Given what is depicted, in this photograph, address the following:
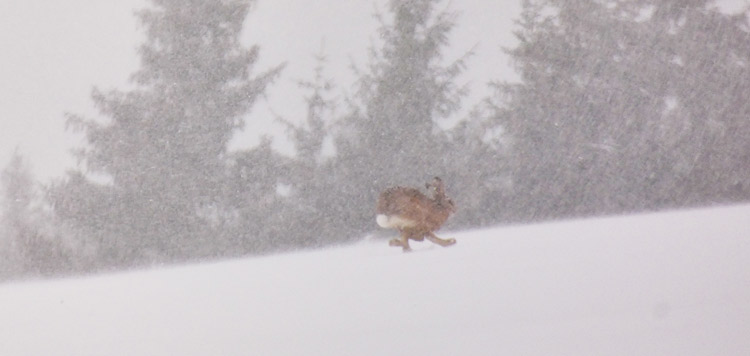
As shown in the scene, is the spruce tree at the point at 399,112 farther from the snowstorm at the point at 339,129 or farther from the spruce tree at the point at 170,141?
the spruce tree at the point at 170,141

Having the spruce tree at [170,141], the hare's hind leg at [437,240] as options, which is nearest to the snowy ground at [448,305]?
the hare's hind leg at [437,240]

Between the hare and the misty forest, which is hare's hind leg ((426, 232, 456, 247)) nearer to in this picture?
the hare

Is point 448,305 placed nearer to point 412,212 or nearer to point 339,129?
point 412,212

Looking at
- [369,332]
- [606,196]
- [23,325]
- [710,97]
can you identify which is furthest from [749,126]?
[23,325]

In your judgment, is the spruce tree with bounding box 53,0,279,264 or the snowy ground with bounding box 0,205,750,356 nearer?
the snowy ground with bounding box 0,205,750,356

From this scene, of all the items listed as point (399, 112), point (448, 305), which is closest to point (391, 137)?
point (399, 112)

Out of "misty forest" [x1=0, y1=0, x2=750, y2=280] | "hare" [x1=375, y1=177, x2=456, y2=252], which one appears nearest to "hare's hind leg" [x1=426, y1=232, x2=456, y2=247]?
"hare" [x1=375, y1=177, x2=456, y2=252]
